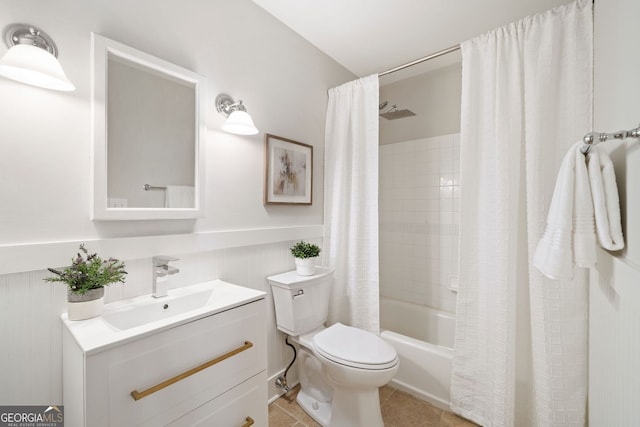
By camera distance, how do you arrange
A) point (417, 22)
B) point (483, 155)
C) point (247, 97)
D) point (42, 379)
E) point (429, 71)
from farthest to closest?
point (429, 71), point (417, 22), point (247, 97), point (483, 155), point (42, 379)

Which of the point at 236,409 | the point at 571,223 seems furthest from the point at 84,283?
the point at 571,223

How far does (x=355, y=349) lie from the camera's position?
1.44 m

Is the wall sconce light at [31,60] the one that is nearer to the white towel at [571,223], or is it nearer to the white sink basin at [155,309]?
the white sink basin at [155,309]

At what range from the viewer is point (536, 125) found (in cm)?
131

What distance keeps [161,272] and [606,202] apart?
166 cm

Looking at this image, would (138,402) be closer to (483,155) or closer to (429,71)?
(483,155)

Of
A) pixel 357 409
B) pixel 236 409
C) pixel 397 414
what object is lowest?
pixel 397 414

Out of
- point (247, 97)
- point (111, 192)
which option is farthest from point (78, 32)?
Answer: point (247, 97)

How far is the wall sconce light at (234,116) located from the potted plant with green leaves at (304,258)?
0.80 meters

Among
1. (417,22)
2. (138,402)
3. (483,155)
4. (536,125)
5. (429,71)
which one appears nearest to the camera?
(138,402)

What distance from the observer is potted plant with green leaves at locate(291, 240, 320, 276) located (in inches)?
69.8

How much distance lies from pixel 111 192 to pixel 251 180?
72 centimetres

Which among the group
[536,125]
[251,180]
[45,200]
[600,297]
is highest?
[536,125]

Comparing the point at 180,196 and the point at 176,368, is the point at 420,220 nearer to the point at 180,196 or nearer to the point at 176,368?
the point at 180,196
